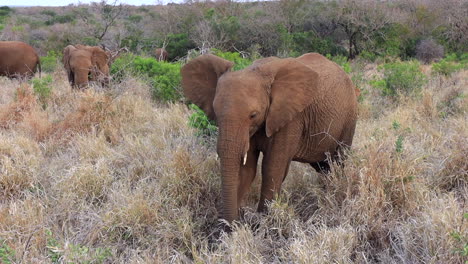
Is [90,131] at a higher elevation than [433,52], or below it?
higher

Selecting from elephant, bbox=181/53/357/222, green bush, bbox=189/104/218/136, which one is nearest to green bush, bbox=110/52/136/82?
green bush, bbox=189/104/218/136

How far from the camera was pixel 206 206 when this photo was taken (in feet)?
14.1

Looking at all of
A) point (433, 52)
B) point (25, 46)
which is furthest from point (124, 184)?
point (433, 52)

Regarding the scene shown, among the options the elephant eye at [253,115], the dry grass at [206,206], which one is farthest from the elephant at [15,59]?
the elephant eye at [253,115]

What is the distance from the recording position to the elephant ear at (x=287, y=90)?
140 inches

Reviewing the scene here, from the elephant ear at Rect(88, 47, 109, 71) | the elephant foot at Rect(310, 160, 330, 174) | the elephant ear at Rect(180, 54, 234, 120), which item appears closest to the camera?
the elephant ear at Rect(180, 54, 234, 120)

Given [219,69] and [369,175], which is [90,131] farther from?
[369,175]

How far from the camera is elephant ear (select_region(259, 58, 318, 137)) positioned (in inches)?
140

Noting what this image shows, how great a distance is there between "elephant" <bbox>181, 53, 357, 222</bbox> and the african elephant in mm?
5302

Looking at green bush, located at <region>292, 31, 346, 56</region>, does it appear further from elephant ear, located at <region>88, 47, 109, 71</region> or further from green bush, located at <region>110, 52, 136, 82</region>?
elephant ear, located at <region>88, 47, 109, 71</region>

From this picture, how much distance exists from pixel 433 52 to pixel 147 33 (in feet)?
50.6

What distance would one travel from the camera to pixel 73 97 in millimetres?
8086

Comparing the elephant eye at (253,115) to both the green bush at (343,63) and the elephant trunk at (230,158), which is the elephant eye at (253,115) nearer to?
the elephant trunk at (230,158)

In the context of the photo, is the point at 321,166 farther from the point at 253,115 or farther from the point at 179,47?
the point at 179,47
